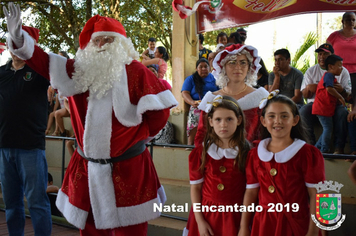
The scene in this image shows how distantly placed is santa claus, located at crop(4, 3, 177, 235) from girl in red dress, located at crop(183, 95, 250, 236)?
1.05ft

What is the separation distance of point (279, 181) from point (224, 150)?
404mm

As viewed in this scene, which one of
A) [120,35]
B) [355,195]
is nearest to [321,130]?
[355,195]

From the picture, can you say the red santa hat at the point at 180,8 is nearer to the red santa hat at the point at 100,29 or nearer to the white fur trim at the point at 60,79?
the red santa hat at the point at 100,29

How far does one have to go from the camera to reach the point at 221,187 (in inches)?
91.3

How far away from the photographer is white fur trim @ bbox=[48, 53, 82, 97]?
2492 millimetres

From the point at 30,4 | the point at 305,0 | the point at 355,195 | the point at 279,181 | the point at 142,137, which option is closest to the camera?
the point at 279,181

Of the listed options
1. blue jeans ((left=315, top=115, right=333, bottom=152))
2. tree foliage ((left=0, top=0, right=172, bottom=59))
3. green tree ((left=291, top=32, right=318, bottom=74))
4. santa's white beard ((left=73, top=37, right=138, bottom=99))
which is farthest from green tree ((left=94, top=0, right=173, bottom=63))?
santa's white beard ((left=73, top=37, right=138, bottom=99))

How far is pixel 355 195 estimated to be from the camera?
3.85 metres

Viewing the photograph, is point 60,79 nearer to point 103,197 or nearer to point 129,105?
point 129,105

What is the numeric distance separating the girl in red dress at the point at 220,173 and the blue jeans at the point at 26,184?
1385 millimetres

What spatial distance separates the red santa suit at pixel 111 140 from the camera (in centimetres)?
242

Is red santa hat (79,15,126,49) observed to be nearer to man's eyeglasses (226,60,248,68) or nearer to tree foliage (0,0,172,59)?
man's eyeglasses (226,60,248,68)

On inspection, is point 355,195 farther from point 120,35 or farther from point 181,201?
point 120,35

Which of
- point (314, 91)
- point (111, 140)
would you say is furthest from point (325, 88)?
point (111, 140)
